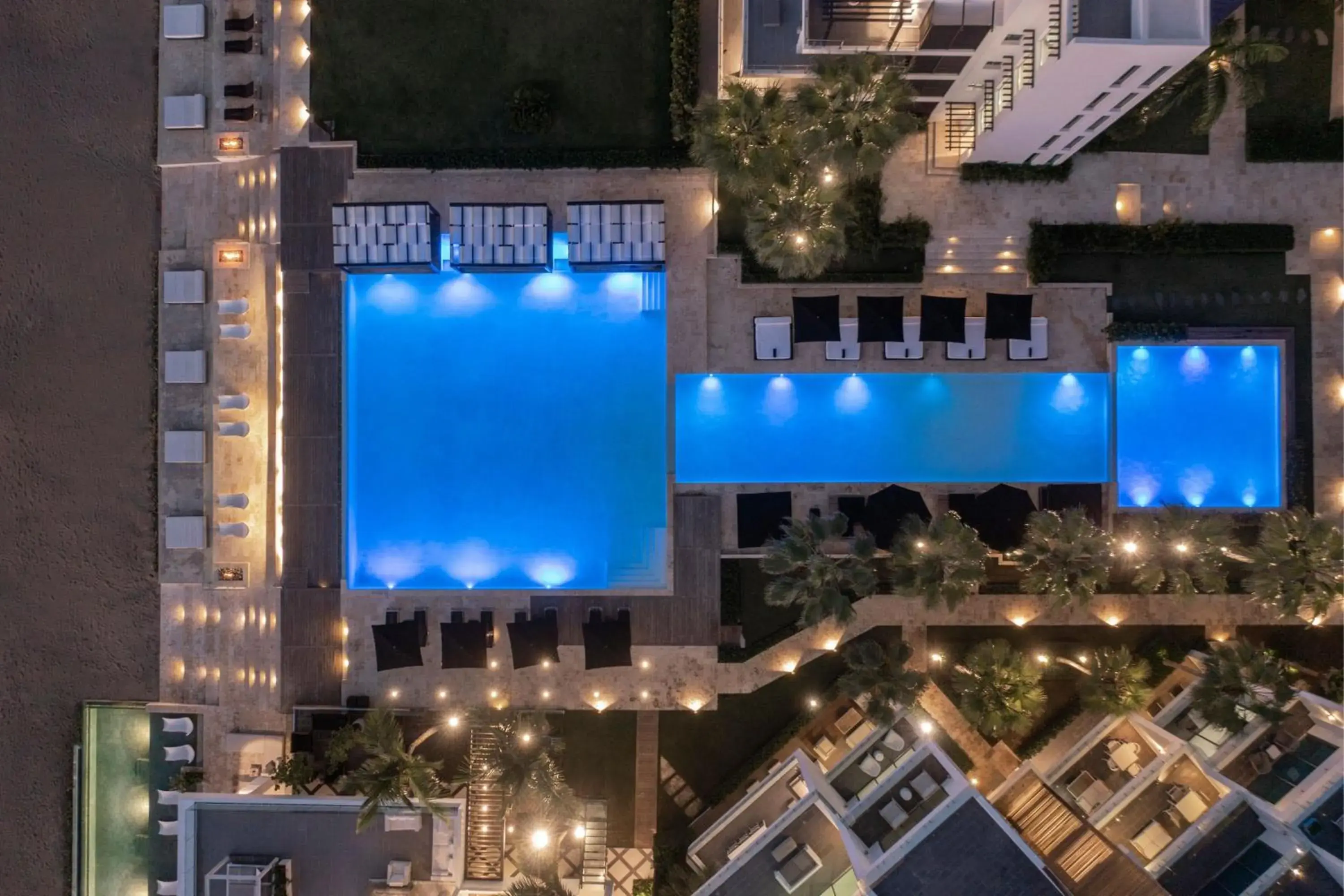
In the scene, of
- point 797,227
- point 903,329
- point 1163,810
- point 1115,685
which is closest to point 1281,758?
point 1163,810

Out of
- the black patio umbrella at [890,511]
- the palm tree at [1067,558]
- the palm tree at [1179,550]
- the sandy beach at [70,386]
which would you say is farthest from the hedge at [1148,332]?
the sandy beach at [70,386]

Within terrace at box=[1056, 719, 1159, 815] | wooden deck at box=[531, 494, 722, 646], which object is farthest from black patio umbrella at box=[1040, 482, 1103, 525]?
wooden deck at box=[531, 494, 722, 646]

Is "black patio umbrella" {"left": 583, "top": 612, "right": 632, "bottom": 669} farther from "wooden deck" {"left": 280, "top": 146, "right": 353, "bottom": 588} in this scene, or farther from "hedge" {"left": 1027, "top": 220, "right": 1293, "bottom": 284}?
"hedge" {"left": 1027, "top": 220, "right": 1293, "bottom": 284}

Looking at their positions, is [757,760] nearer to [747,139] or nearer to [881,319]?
[881,319]

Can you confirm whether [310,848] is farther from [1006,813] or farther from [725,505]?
[1006,813]

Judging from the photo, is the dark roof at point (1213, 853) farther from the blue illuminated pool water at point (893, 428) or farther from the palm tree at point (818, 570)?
the palm tree at point (818, 570)

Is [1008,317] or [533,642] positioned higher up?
[1008,317]
